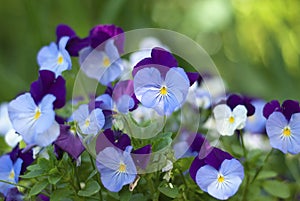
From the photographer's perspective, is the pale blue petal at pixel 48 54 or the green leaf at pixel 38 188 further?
the pale blue petal at pixel 48 54

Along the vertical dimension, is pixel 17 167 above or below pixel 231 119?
below

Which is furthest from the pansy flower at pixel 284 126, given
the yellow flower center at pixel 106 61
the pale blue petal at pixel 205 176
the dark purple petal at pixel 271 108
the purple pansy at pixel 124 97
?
the yellow flower center at pixel 106 61

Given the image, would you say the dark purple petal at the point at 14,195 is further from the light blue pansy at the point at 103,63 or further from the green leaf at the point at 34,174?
the light blue pansy at the point at 103,63

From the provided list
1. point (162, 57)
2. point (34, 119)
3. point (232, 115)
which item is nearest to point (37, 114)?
point (34, 119)

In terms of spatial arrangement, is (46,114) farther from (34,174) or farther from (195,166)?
(195,166)

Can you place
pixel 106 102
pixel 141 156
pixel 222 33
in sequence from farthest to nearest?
pixel 222 33 → pixel 106 102 → pixel 141 156

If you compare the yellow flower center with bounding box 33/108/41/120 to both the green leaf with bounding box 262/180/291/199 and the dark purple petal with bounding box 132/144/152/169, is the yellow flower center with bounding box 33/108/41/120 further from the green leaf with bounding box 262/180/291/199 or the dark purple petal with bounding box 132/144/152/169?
the green leaf with bounding box 262/180/291/199

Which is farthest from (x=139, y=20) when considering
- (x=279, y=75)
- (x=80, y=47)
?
(x=80, y=47)
